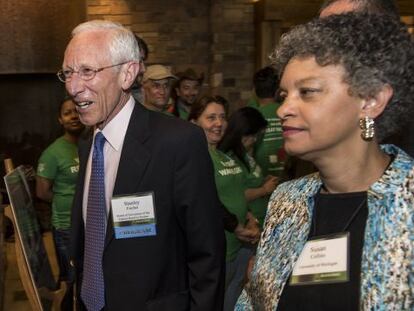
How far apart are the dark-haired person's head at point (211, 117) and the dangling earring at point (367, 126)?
2.19 metres

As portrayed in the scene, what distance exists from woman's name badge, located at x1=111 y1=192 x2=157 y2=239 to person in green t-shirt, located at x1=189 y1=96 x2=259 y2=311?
4.68 ft

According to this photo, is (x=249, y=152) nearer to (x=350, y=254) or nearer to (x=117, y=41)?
(x=117, y=41)

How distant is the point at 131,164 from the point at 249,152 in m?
2.17

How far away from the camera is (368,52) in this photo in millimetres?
1480

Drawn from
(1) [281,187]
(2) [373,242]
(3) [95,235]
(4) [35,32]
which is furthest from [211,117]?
(4) [35,32]

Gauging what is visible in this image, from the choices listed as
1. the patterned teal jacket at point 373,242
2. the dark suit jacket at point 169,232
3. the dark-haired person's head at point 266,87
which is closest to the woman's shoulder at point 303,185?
the patterned teal jacket at point 373,242

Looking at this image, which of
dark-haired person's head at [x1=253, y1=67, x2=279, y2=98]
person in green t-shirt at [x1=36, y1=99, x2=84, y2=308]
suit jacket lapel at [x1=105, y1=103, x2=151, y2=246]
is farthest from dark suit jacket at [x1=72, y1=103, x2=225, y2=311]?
dark-haired person's head at [x1=253, y1=67, x2=279, y2=98]

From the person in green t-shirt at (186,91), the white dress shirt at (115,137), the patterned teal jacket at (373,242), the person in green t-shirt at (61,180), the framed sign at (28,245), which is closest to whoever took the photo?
the patterned teal jacket at (373,242)

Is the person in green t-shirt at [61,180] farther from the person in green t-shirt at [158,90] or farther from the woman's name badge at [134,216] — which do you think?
the woman's name badge at [134,216]

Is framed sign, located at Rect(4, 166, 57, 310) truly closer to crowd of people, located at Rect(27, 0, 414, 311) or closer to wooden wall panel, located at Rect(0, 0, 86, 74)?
crowd of people, located at Rect(27, 0, 414, 311)

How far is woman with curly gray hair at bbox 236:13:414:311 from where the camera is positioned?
1.43 meters

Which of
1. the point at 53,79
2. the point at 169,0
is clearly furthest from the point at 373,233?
the point at 53,79

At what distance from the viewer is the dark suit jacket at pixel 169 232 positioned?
2072 mm

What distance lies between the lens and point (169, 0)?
6.75 m
